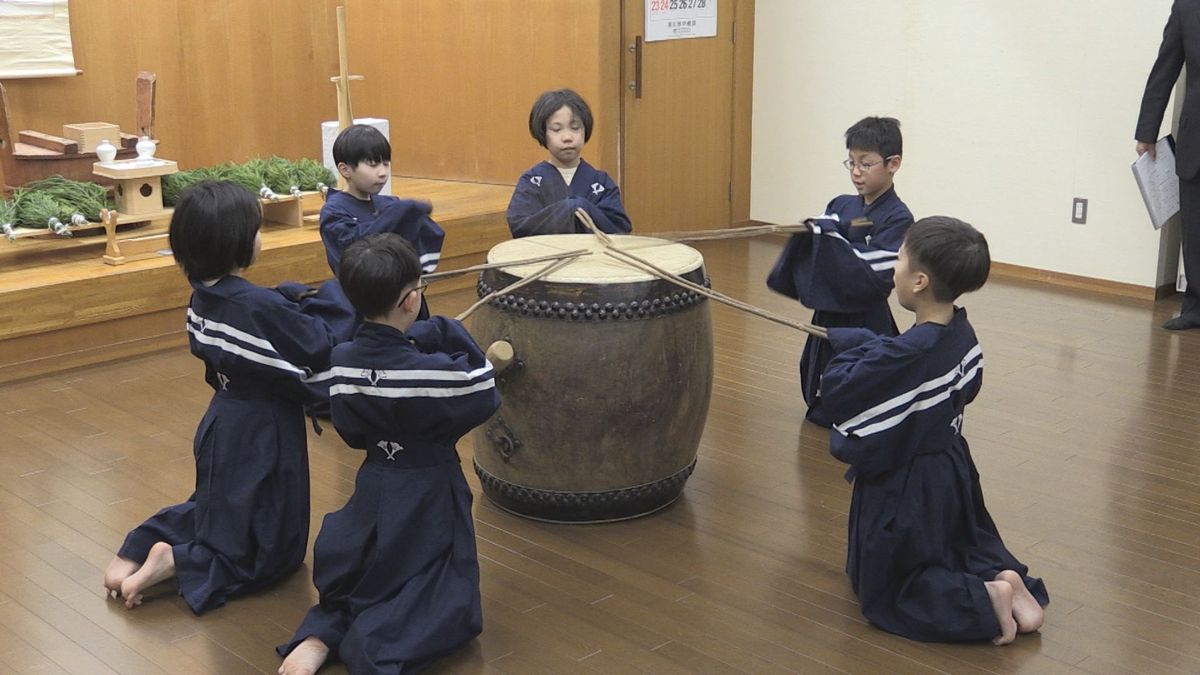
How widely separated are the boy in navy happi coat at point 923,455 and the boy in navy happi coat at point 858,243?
1.04 meters

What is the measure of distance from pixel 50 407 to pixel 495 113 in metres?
3.40

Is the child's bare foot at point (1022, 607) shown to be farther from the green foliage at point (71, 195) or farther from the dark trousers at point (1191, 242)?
the green foliage at point (71, 195)

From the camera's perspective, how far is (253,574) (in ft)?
10.4

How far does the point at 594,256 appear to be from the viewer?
11.7 feet

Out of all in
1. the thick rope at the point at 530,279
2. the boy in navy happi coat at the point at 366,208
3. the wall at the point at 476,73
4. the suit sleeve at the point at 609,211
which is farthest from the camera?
the wall at the point at 476,73

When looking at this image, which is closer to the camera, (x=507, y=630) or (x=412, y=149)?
(x=507, y=630)

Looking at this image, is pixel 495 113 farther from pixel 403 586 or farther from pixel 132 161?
pixel 403 586

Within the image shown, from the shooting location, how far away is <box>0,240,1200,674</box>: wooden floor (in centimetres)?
291

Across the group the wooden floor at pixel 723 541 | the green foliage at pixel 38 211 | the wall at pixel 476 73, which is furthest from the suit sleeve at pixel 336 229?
the wall at pixel 476 73

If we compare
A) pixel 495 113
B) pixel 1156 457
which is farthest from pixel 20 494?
pixel 495 113

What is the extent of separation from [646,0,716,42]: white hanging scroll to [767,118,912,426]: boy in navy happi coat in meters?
3.08

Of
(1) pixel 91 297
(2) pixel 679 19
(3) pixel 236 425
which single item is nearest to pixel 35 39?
(1) pixel 91 297

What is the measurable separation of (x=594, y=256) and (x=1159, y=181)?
3373 millimetres

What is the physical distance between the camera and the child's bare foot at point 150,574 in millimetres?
3094
